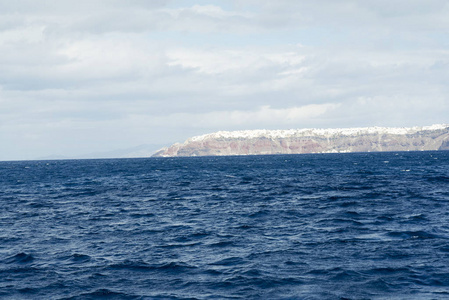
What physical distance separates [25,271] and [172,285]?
822cm

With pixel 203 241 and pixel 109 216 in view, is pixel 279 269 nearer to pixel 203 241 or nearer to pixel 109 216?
pixel 203 241

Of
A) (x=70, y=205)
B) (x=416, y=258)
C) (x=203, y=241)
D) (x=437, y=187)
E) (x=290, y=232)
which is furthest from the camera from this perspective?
(x=437, y=187)

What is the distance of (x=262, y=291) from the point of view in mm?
19656

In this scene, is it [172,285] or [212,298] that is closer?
[212,298]

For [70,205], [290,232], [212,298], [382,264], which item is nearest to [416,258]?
A: [382,264]

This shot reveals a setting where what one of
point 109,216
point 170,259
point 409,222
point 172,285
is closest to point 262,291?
point 172,285

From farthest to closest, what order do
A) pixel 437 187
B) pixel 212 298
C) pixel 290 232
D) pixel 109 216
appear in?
pixel 437 187, pixel 109 216, pixel 290 232, pixel 212 298

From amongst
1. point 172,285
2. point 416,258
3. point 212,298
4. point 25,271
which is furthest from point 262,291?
point 25,271

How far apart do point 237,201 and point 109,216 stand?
50.7 feet

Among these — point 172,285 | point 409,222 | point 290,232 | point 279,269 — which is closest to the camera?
point 172,285

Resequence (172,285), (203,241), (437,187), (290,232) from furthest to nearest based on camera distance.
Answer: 1. (437,187)
2. (290,232)
3. (203,241)
4. (172,285)

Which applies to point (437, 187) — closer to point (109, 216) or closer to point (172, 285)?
point (109, 216)

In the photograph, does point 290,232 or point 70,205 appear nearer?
point 290,232

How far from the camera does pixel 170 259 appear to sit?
82.9ft
